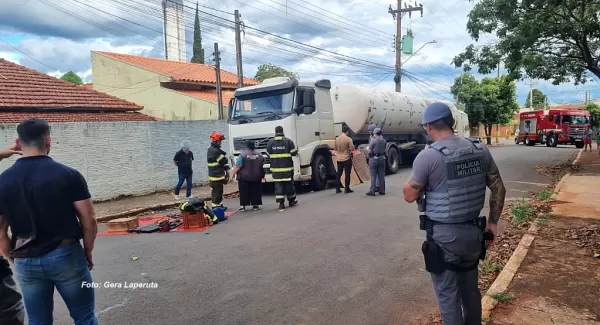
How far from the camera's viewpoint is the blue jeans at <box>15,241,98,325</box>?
8.93 feet

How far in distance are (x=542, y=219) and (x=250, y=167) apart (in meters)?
5.44

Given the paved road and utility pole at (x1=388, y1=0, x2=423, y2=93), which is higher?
utility pole at (x1=388, y1=0, x2=423, y2=93)

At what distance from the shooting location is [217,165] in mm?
8633

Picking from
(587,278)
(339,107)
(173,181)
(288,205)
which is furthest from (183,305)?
(339,107)

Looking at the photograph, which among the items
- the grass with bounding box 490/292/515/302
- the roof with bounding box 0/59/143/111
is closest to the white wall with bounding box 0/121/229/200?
the roof with bounding box 0/59/143/111

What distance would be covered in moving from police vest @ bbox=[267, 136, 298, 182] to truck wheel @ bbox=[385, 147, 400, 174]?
6.56m

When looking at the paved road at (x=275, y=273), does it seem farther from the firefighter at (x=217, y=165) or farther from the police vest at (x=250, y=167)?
the police vest at (x=250, y=167)

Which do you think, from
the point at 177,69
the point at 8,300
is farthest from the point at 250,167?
the point at 177,69

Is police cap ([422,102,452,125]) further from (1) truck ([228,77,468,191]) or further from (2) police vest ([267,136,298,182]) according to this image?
(1) truck ([228,77,468,191])

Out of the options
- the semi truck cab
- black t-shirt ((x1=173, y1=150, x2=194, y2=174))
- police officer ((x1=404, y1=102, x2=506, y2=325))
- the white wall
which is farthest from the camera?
black t-shirt ((x1=173, y1=150, x2=194, y2=174))

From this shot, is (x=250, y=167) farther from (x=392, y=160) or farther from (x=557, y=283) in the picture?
(x=392, y=160)

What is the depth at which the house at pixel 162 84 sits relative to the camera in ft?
71.6

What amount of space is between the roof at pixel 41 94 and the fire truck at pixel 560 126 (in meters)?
30.6

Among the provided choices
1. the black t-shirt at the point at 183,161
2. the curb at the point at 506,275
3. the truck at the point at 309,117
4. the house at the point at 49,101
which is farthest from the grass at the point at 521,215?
the house at the point at 49,101
